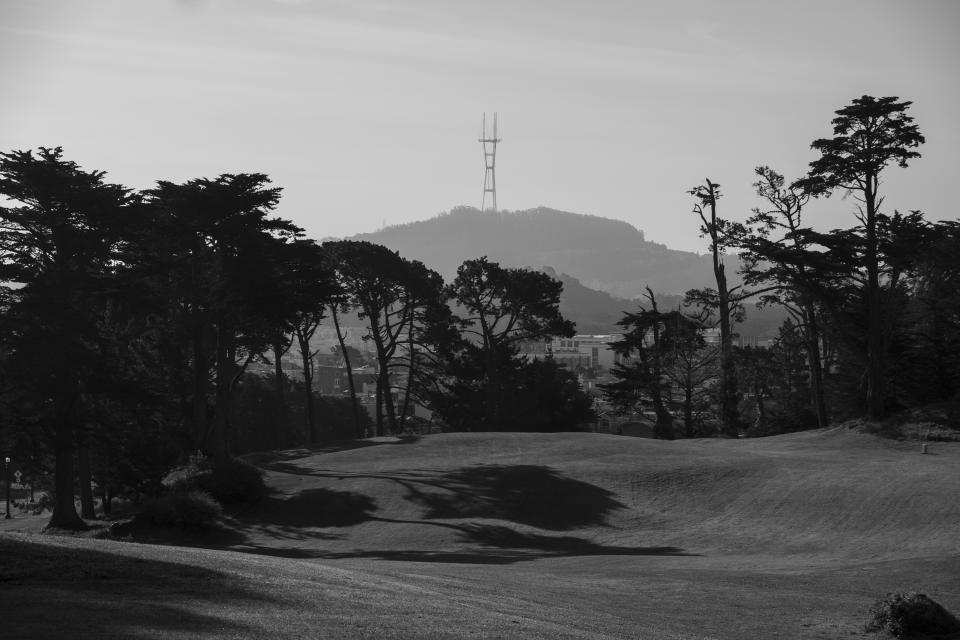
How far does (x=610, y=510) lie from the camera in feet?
126

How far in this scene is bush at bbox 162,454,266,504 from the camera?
43.2m

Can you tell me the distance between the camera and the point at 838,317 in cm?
5331

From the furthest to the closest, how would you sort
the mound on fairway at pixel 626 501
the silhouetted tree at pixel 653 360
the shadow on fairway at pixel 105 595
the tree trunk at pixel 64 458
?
1. the silhouetted tree at pixel 653 360
2. the tree trunk at pixel 64 458
3. the mound on fairway at pixel 626 501
4. the shadow on fairway at pixel 105 595

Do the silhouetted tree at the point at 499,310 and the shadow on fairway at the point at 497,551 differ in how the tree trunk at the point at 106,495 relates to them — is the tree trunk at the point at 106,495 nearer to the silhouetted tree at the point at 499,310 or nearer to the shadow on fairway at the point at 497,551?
the shadow on fairway at the point at 497,551

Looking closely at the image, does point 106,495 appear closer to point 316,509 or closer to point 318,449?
point 318,449

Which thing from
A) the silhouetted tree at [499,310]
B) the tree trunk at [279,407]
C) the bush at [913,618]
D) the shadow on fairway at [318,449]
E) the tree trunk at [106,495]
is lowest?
the tree trunk at [106,495]

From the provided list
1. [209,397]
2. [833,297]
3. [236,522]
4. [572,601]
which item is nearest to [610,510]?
[236,522]

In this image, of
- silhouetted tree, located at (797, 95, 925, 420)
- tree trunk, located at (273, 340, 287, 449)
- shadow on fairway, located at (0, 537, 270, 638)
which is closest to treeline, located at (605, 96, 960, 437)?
silhouetted tree, located at (797, 95, 925, 420)

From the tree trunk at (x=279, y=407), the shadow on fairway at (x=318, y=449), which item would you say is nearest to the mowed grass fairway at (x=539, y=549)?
the shadow on fairway at (x=318, y=449)

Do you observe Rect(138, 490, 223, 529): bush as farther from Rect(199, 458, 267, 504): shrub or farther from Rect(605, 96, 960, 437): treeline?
Rect(605, 96, 960, 437): treeline

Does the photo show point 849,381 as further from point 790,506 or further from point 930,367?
point 790,506

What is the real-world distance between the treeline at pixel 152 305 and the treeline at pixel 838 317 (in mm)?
8486

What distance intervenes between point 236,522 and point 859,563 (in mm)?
24390

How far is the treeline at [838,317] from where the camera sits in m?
47.2
